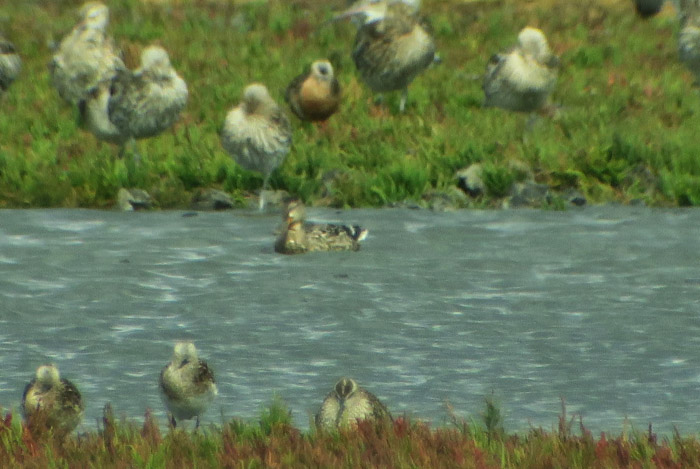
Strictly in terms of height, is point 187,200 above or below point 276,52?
below

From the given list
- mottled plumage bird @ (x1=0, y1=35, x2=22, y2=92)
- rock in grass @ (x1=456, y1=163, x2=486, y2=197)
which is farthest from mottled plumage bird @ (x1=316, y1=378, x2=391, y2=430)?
mottled plumage bird @ (x1=0, y1=35, x2=22, y2=92)

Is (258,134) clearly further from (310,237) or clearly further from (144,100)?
(310,237)

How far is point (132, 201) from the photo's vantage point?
16.1m

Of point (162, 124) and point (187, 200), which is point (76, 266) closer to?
point (187, 200)

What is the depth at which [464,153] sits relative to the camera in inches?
659

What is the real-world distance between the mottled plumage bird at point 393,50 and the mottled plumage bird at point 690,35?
3263mm

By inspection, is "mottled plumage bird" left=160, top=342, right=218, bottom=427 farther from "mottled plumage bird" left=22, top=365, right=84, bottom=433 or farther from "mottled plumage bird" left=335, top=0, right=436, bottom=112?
"mottled plumage bird" left=335, top=0, right=436, bottom=112

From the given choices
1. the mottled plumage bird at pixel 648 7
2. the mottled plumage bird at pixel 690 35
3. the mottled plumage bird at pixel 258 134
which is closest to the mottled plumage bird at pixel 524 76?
the mottled plumage bird at pixel 690 35

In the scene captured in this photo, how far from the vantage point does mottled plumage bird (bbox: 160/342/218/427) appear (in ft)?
26.4

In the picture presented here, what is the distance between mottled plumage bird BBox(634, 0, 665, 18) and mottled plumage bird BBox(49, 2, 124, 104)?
10.6 m

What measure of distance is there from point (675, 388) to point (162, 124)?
9.56 m

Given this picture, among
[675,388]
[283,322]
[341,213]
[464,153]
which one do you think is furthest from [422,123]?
[675,388]

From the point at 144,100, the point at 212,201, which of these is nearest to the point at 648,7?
the point at 144,100

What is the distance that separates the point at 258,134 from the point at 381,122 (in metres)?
3.51
